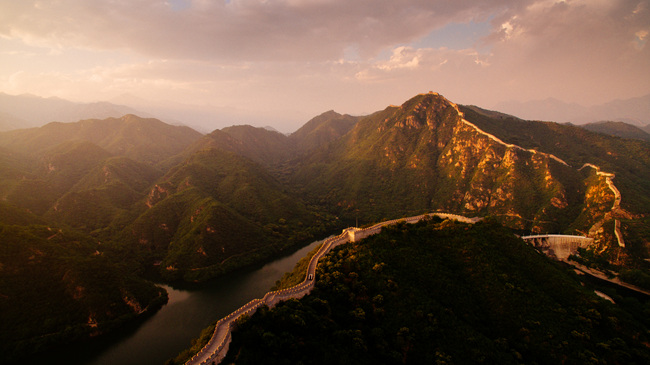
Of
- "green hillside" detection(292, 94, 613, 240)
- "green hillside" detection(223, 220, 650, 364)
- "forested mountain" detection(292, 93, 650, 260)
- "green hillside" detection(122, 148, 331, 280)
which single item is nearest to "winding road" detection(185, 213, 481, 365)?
"green hillside" detection(223, 220, 650, 364)

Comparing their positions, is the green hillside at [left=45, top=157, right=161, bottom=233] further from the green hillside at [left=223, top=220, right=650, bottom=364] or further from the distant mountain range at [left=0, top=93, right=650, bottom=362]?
the green hillside at [left=223, top=220, right=650, bottom=364]

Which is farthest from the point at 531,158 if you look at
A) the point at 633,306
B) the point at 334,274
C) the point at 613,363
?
the point at 334,274

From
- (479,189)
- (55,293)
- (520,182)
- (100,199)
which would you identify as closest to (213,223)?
(55,293)

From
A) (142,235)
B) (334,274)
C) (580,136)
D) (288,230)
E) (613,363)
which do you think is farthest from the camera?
(580,136)

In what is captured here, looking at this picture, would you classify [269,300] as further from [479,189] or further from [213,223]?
[479,189]

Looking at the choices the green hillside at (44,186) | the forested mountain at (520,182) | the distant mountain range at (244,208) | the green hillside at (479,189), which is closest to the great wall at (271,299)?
the distant mountain range at (244,208)

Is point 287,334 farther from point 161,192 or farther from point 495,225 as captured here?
point 161,192
